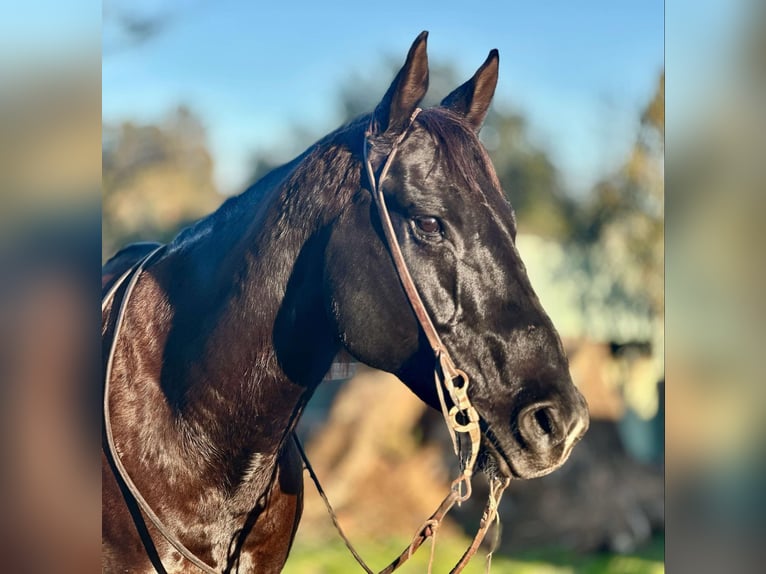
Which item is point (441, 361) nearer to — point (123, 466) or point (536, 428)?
point (536, 428)

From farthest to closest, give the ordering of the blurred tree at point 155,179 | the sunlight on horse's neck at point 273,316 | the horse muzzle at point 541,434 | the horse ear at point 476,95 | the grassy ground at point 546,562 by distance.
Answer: the grassy ground at point 546,562 < the blurred tree at point 155,179 < the horse ear at point 476,95 < the sunlight on horse's neck at point 273,316 < the horse muzzle at point 541,434

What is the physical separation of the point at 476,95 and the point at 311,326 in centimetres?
74

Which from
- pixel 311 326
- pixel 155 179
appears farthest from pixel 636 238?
pixel 155 179

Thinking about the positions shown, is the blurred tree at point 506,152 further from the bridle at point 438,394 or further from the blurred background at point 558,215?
the bridle at point 438,394

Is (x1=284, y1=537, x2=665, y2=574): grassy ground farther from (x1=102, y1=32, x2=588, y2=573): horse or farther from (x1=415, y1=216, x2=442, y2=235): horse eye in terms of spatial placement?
(x1=415, y1=216, x2=442, y2=235): horse eye

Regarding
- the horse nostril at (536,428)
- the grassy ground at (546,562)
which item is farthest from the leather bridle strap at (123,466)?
the grassy ground at (546,562)

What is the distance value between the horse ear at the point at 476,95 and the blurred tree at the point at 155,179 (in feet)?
3.67

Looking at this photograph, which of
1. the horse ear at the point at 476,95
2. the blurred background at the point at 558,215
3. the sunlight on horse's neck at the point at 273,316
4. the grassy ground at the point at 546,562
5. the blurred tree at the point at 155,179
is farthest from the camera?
the grassy ground at the point at 546,562

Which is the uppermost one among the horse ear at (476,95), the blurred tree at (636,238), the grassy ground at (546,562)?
the horse ear at (476,95)

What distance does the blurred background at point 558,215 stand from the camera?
2211mm

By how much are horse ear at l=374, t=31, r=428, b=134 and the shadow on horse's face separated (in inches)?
0.4

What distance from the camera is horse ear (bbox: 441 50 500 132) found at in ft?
6.15
